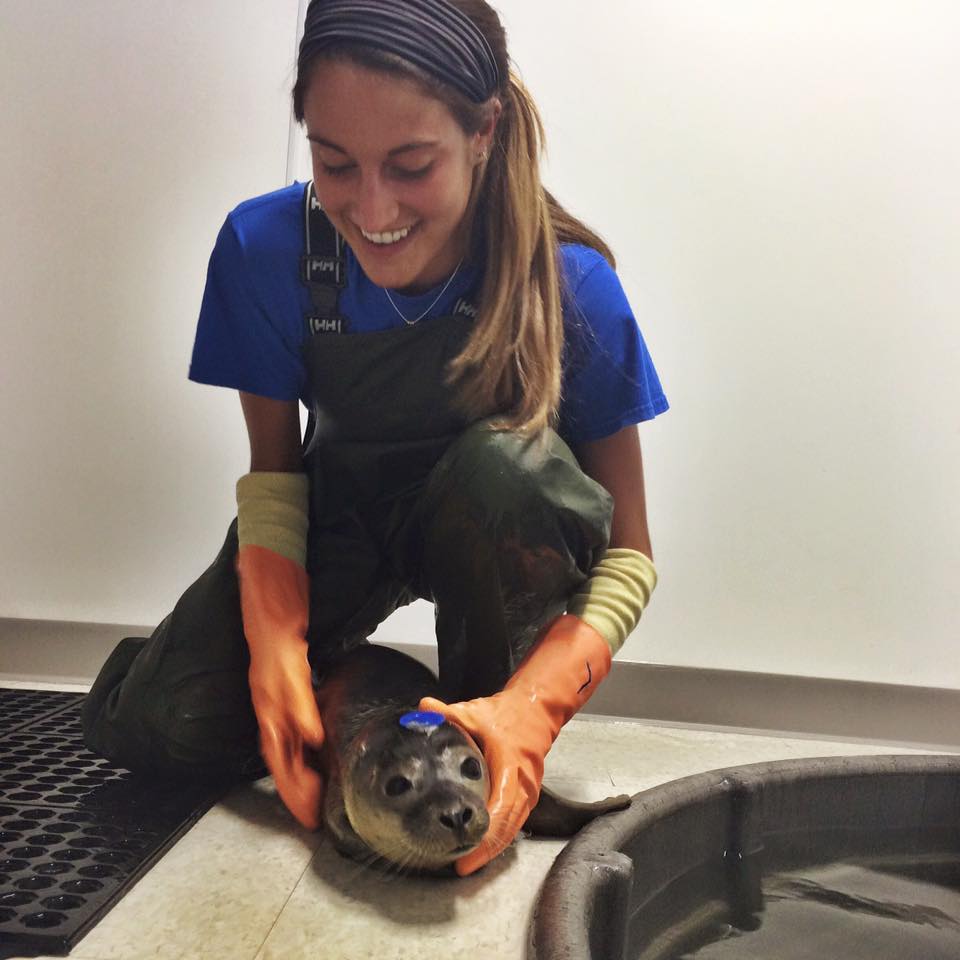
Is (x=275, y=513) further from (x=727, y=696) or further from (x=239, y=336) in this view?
(x=727, y=696)

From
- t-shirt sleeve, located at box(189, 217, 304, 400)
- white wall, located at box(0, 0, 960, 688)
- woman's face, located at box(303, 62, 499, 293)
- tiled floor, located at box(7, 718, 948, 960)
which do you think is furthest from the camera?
white wall, located at box(0, 0, 960, 688)

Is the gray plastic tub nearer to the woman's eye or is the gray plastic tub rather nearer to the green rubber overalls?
the green rubber overalls

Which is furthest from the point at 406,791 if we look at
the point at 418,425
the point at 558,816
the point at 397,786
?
the point at 418,425

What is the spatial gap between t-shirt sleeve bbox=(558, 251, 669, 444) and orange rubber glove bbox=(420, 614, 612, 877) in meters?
0.27

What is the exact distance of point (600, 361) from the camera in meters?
1.35

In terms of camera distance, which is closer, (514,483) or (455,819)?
(455,819)

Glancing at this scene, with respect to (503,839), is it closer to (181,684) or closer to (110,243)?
(181,684)

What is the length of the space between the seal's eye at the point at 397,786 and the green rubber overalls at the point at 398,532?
0.99 feet

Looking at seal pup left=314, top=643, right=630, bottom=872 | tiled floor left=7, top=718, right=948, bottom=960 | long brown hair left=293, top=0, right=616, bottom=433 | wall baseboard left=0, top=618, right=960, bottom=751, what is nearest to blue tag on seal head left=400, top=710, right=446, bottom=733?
seal pup left=314, top=643, right=630, bottom=872

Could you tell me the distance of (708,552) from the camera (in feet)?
6.61

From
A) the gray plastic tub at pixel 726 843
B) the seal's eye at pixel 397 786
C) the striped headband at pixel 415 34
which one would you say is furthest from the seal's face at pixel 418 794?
the striped headband at pixel 415 34

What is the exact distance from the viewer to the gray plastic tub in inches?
40.5

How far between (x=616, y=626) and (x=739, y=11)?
121cm

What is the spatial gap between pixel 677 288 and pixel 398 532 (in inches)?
33.6
